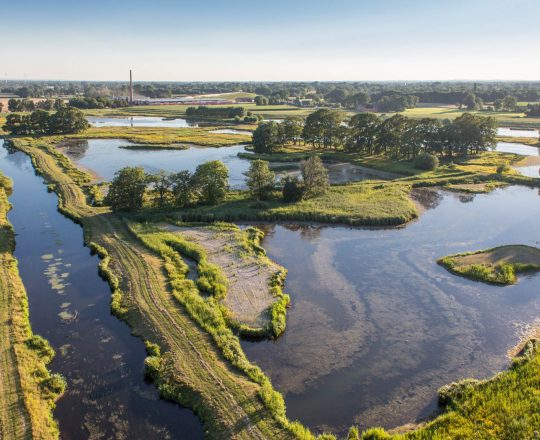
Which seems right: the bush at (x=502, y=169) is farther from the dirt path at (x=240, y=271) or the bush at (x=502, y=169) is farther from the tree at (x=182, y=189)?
the tree at (x=182, y=189)

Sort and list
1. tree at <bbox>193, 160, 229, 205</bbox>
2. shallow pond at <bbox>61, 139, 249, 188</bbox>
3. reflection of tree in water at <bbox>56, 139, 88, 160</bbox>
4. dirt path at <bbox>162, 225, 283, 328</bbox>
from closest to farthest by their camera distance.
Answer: dirt path at <bbox>162, 225, 283, 328</bbox> → tree at <bbox>193, 160, 229, 205</bbox> → shallow pond at <bbox>61, 139, 249, 188</bbox> → reflection of tree in water at <bbox>56, 139, 88, 160</bbox>

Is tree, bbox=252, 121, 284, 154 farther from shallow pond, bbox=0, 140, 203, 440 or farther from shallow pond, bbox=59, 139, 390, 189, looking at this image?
shallow pond, bbox=0, 140, 203, 440

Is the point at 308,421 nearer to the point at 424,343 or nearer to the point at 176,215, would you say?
the point at 424,343

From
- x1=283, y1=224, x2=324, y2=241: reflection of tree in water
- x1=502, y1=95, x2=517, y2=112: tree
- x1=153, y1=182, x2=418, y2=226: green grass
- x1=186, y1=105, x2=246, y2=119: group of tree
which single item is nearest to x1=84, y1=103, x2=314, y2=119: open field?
x1=186, y1=105, x2=246, y2=119: group of tree

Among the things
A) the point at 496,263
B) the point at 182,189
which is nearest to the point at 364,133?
the point at 182,189

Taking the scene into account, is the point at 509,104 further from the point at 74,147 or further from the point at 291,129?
the point at 74,147

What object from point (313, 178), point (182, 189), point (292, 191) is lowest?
point (292, 191)

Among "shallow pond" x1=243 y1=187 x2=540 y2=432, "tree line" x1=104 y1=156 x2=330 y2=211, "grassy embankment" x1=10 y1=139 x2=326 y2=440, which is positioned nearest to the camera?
"grassy embankment" x1=10 y1=139 x2=326 y2=440
